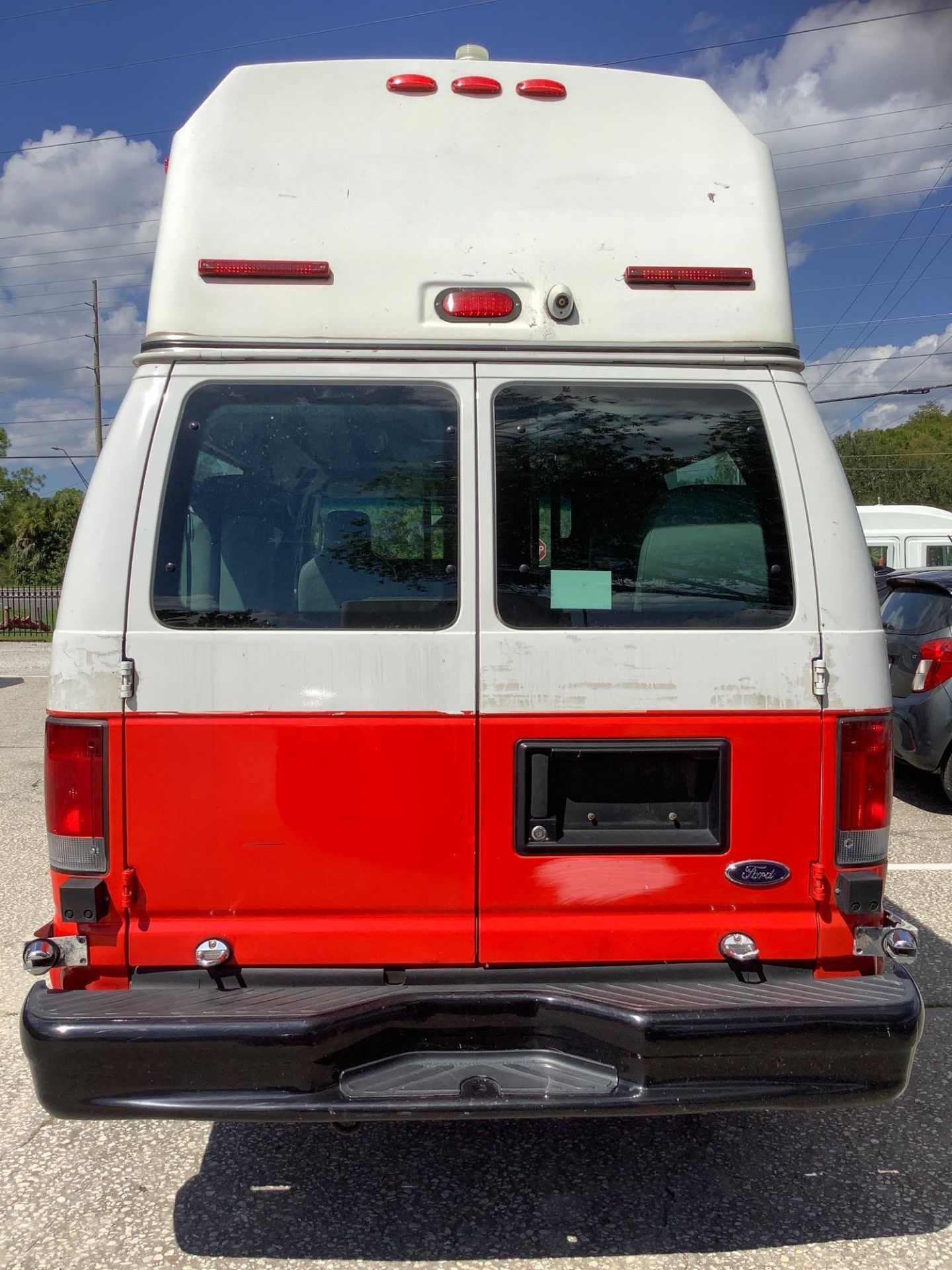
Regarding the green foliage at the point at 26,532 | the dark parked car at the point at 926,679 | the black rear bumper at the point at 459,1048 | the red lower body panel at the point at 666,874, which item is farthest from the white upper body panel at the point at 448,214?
the green foliage at the point at 26,532

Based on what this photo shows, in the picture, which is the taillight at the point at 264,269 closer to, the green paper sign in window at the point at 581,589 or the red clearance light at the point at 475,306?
the red clearance light at the point at 475,306

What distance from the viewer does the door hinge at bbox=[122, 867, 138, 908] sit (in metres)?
2.55

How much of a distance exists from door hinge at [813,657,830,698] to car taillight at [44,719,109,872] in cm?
178

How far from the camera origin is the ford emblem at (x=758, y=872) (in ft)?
8.65

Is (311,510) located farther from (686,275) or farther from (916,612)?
(916,612)

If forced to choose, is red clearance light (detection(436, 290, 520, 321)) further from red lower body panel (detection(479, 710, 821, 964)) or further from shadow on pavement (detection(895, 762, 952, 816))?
shadow on pavement (detection(895, 762, 952, 816))

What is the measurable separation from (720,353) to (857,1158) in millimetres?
2431

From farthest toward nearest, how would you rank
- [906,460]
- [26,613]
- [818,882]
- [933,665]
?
[906,460] < [26,613] < [933,665] < [818,882]

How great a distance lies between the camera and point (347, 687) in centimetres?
257

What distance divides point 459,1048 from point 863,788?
1205 mm

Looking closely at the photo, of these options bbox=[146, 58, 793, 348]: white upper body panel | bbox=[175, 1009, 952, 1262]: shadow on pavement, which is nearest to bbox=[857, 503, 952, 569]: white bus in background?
bbox=[175, 1009, 952, 1262]: shadow on pavement

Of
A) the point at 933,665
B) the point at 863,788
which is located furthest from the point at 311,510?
the point at 933,665

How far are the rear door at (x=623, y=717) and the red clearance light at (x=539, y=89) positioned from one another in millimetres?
788

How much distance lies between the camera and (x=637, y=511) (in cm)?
277
